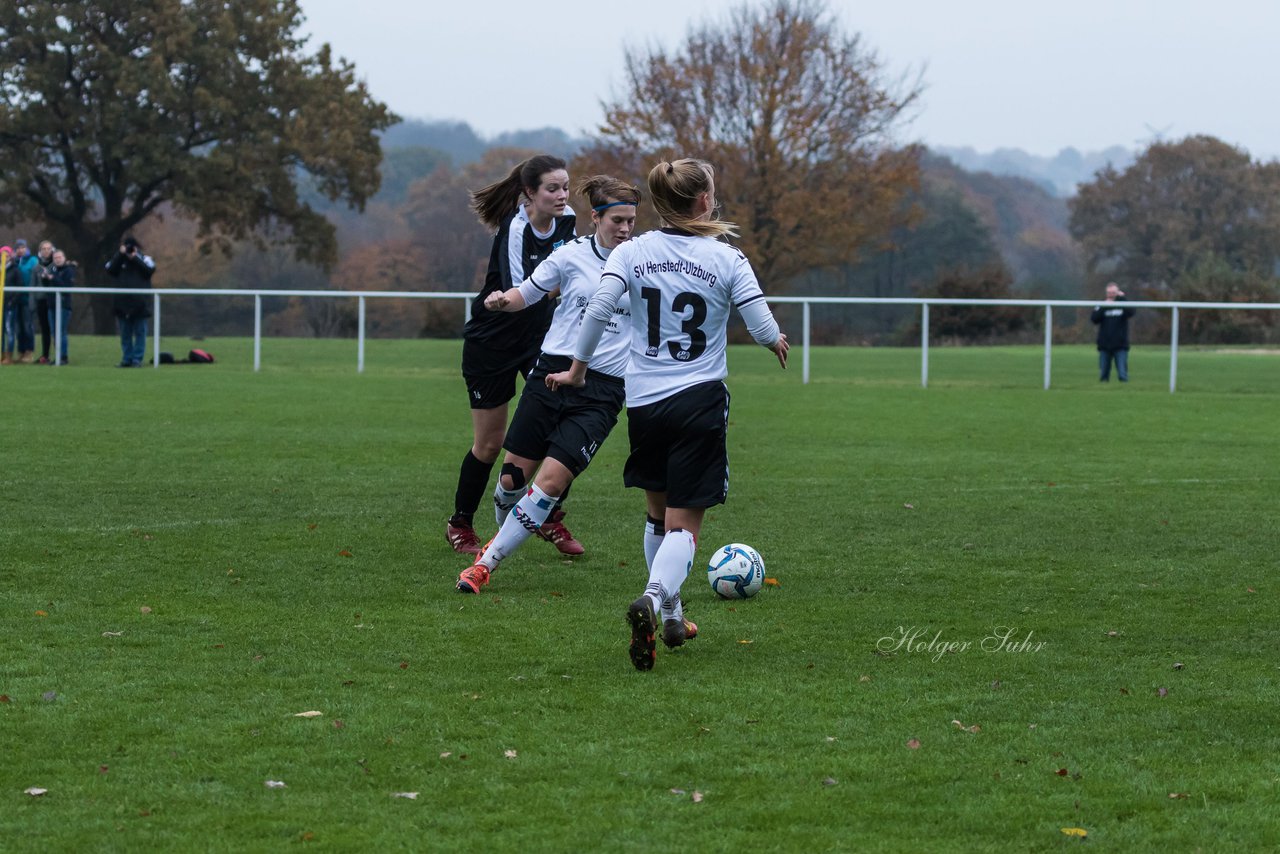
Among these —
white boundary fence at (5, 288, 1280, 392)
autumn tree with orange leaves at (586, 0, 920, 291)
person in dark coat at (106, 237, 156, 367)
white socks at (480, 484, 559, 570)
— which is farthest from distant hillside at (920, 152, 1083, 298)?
white socks at (480, 484, 559, 570)

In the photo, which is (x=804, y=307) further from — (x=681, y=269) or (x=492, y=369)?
(x=681, y=269)

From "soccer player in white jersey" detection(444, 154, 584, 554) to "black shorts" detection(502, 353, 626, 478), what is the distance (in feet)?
0.88

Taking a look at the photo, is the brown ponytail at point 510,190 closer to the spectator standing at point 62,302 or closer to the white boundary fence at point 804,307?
the white boundary fence at point 804,307

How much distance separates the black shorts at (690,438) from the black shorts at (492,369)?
2196mm

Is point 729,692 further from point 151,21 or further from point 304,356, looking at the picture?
point 151,21

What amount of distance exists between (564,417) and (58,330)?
18580mm

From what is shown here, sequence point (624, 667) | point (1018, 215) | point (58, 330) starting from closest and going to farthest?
point (624, 667)
point (58, 330)
point (1018, 215)

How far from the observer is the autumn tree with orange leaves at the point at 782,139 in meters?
47.8

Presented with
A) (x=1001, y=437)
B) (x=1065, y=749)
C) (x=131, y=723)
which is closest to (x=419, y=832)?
(x=131, y=723)

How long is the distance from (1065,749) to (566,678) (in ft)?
5.47

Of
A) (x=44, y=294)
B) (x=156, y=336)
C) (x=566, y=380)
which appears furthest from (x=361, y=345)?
(x=566, y=380)

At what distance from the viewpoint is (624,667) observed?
5.39m

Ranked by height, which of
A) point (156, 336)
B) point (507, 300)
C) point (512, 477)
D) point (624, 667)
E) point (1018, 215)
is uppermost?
point (1018, 215)

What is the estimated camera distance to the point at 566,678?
17.1ft
